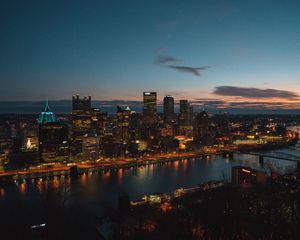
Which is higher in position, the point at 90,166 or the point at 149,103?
the point at 149,103

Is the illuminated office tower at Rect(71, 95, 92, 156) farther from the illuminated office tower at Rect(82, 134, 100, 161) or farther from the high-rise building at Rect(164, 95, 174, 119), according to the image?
the high-rise building at Rect(164, 95, 174, 119)

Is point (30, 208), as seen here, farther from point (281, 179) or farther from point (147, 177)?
point (281, 179)

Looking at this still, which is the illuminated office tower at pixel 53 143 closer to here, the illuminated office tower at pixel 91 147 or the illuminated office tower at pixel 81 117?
the illuminated office tower at pixel 91 147

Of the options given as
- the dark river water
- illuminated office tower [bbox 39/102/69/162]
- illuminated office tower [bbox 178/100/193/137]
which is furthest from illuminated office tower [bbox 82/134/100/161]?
illuminated office tower [bbox 178/100/193/137]

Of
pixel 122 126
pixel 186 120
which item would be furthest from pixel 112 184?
pixel 186 120

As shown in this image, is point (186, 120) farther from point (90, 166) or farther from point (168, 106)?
point (90, 166)

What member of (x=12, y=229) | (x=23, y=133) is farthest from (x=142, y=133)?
(x=12, y=229)
